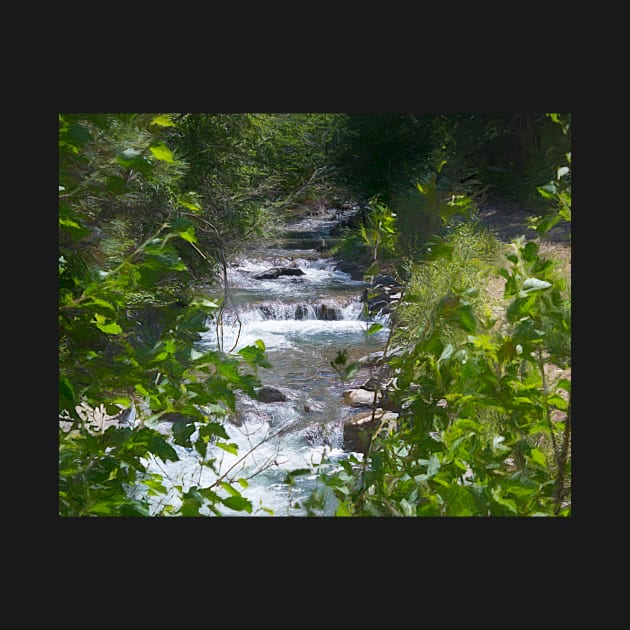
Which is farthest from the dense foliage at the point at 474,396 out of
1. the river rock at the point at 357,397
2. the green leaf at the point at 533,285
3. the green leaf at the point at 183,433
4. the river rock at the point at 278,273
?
the green leaf at the point at 183,433

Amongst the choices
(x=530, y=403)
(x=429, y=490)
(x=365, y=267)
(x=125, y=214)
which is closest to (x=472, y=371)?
(x=530, y=403)

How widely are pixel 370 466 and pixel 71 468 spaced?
1.15m

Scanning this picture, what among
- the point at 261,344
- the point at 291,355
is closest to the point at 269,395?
the point at 291,355

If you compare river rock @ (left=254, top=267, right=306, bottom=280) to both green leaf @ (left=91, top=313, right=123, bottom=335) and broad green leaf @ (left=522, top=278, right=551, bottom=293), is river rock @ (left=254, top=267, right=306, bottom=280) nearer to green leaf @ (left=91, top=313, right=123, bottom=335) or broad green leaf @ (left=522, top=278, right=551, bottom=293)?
green leaf @ (left=91, top=313, right=123, bottom=335)

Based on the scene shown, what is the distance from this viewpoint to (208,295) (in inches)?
152

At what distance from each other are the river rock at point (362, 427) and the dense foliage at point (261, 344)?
54mm

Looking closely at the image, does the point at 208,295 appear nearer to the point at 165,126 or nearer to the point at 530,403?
the point at 165,126

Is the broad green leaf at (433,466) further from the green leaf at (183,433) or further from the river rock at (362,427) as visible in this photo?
the green leaf at (183,433)

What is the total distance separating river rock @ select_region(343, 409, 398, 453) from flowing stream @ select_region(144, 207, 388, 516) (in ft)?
0.09

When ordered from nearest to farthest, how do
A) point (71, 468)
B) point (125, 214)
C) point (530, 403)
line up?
point (530, 403)
point (71, 468)
point (125, 214)

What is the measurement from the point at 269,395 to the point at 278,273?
510mm

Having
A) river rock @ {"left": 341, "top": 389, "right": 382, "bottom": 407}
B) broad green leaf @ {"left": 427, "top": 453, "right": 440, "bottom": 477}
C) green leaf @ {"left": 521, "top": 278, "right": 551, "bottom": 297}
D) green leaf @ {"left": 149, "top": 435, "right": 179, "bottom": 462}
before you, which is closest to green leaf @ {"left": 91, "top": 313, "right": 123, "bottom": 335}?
green leaf @ {"left": 149, "top": 435, "right": 179, "bottom": 462}

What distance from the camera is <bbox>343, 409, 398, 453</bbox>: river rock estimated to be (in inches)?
144

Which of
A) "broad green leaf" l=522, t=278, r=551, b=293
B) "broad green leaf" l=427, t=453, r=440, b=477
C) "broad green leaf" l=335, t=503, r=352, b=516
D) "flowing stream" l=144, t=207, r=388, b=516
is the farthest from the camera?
"flowing stream" l=144, t=207, r=388, b=516
